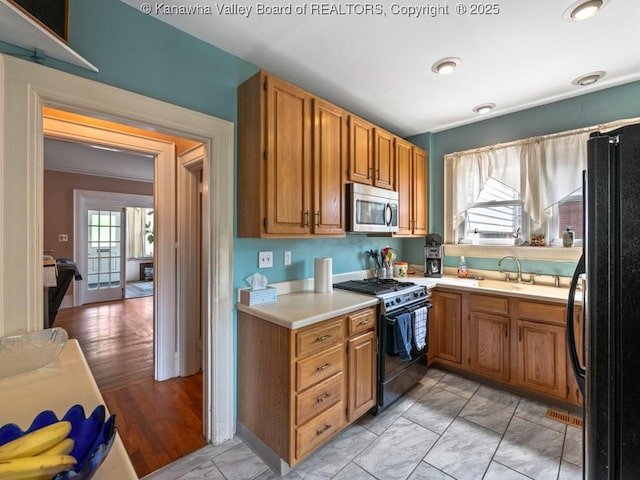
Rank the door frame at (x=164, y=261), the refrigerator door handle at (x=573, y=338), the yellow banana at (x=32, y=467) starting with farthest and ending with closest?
the door frame at (x=164, y=261)
the refrigerator door handle at (x=573, y=338)
the yellow banana at (x=32, y=467)

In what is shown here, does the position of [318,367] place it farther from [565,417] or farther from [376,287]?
[565,417]

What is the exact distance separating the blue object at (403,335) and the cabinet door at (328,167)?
832 millimetres

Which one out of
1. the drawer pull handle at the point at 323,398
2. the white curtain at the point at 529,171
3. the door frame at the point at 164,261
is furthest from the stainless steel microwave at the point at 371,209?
the door frame at the point at 164,261

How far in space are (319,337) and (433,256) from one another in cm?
207

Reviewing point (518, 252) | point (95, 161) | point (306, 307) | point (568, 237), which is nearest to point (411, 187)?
point (518, 252)

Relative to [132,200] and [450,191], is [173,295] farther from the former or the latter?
[132,200]

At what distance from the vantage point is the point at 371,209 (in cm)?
264

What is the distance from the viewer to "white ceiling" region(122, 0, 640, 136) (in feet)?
5.51

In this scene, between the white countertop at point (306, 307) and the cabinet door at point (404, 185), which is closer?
the white countertop at point (306, 307)

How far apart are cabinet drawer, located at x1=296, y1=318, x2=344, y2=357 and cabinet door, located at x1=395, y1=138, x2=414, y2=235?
1464 mm

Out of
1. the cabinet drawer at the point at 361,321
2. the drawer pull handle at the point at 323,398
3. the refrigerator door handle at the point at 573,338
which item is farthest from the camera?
the cabinet drawer at the point at 361,321

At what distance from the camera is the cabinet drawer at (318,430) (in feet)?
5.62

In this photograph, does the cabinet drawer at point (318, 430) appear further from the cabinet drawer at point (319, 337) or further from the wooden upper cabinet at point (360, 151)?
the wooden upper cabinet at point (360, 151)

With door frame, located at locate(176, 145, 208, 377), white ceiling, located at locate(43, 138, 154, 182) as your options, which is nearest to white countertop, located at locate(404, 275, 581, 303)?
door frame, located at locate(176, 145, 208, 377)
